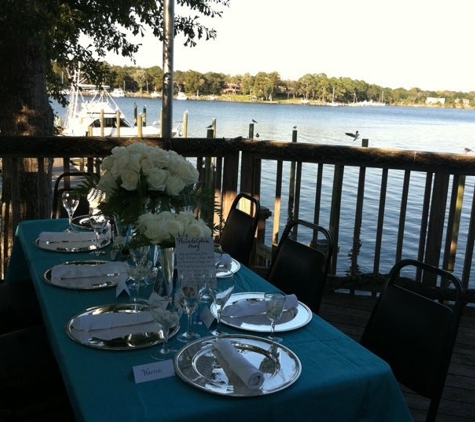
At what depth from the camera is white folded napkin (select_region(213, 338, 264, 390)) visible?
1347 millimetres

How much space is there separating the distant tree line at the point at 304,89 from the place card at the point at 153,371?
1155 inches

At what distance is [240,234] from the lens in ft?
9.89

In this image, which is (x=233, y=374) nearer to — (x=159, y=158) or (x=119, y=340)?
(x=119, y=340)

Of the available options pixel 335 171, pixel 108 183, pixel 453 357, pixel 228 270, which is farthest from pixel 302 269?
pixel 335 171

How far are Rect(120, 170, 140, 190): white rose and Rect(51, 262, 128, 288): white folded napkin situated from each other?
392mm

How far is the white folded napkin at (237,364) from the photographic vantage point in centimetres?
135

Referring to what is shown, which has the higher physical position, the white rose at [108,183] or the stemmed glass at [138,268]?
the white rose at [108,183]

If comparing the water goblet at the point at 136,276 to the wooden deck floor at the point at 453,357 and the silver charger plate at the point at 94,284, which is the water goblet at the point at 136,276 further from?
the wooden deck floor at the point at 453,357

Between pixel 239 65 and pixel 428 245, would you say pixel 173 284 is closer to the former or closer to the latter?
pixel 428 245

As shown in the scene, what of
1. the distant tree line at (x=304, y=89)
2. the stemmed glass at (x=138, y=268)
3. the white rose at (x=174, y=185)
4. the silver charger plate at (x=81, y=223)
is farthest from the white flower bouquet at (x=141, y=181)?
the distant tree line at (x=304, y=89)

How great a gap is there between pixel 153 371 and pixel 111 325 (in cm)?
34

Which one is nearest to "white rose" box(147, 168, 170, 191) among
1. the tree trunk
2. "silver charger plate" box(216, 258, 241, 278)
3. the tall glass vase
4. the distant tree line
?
the tall glass vase

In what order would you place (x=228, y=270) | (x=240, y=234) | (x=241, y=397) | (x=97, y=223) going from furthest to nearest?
(x=240, y=234), (x=97, y=223), (x=228, y=270), (x=241, y=397)

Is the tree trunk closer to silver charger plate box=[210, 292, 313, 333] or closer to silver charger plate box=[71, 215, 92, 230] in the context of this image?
silver charger plate box=[71, 215, 92, 230]
